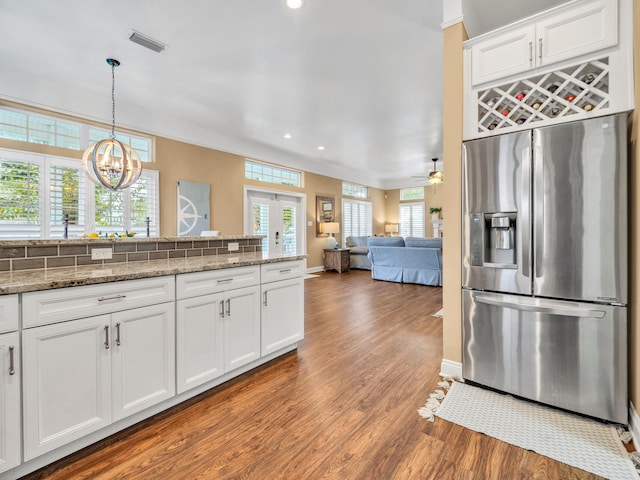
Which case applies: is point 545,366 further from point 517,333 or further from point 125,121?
point 125,121

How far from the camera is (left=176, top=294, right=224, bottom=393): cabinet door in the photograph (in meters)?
1.91

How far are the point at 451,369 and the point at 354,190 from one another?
8025mm

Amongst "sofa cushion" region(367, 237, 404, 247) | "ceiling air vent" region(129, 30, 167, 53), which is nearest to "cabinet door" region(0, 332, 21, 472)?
"ceiling air vent" region(129, 30, 167, 53)

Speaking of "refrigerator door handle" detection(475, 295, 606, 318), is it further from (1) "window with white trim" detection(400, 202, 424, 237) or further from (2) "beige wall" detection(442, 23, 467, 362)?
(1) "window with white trim" detection(400, 202, 424, 237)

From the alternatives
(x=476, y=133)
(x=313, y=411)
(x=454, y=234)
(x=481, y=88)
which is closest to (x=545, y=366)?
(x=454, y=234)

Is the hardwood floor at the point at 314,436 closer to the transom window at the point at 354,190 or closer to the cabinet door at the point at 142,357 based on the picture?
the cabinet door at the point at 142,357

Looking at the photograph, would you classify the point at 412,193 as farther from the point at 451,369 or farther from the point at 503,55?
the point at 451,369

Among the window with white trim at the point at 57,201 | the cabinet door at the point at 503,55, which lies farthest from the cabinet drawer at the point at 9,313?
the window with white trim at the point at 57,201

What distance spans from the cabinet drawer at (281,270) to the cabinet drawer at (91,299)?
0.77 metres

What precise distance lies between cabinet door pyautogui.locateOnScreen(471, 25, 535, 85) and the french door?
474 cm

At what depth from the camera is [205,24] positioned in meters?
2.72

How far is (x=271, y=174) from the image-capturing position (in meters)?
7.08

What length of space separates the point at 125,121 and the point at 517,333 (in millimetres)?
5410

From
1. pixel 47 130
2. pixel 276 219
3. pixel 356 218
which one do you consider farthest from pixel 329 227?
pixel 47 130
